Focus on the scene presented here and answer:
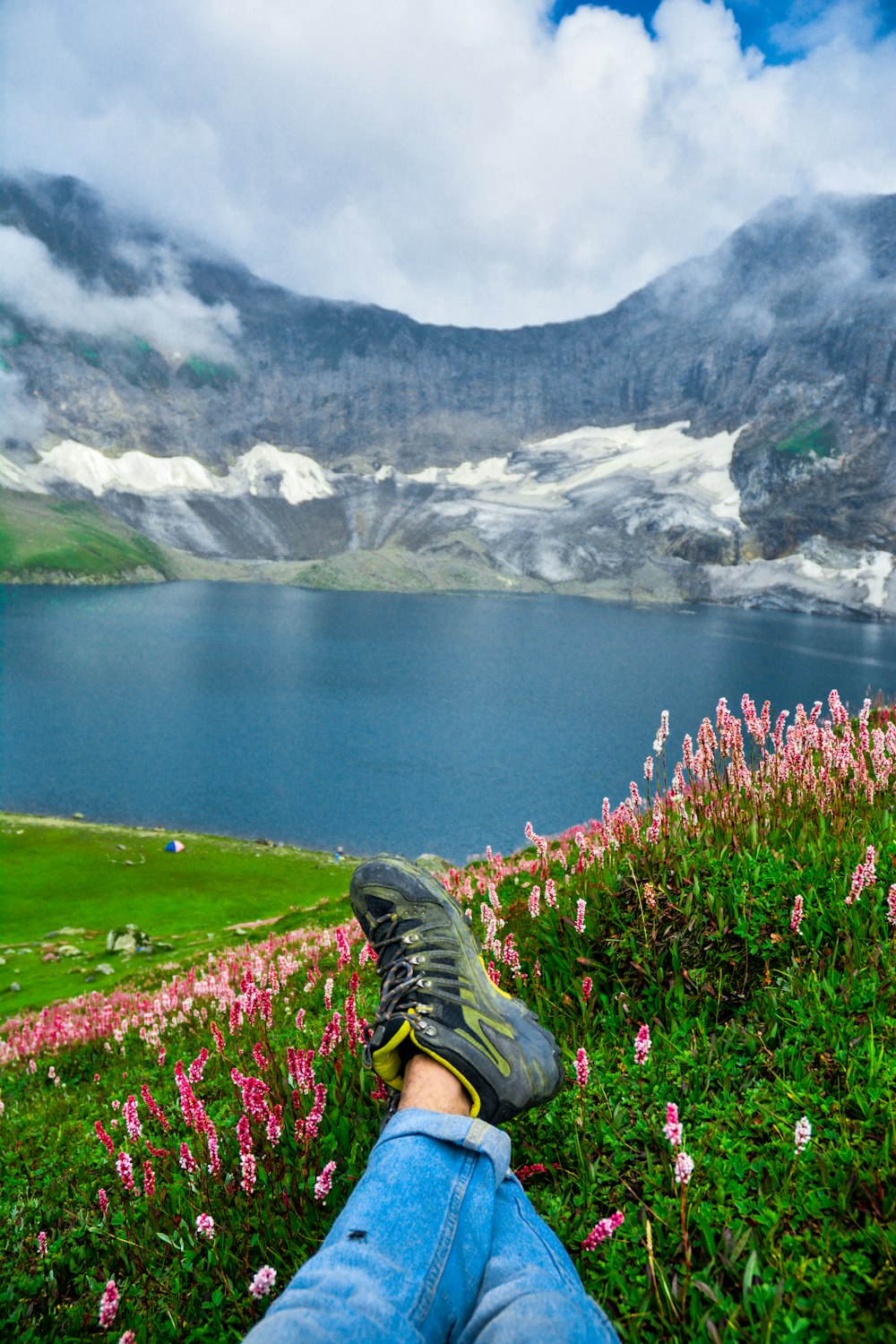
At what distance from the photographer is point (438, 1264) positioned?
6.55ft

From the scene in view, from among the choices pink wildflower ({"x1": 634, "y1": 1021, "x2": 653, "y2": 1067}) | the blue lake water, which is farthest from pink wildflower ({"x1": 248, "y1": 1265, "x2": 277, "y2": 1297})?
the blue lake water

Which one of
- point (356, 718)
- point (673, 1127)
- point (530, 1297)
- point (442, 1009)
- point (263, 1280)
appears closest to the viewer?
point (530, 1297)

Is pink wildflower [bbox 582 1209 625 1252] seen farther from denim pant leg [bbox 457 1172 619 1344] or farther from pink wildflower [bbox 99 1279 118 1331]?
pink wildflower [bbox 99 1279 118 1331]

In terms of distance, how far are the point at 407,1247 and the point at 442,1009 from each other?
1.23m

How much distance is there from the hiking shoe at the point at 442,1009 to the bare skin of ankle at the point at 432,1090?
0.04 m

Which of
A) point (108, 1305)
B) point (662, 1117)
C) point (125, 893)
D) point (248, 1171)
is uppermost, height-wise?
point (662, 1117)

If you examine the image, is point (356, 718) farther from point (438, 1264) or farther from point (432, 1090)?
point (438, 1264)

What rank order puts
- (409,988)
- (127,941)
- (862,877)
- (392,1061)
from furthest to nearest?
(127,941) → (862,877) → (409,988) → (392,1061)

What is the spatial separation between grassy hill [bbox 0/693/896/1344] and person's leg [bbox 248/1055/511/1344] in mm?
477

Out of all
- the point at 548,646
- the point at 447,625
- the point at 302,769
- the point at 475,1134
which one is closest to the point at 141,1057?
the point at 475,1134

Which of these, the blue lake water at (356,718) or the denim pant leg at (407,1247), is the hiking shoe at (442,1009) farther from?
the blue lake water at (356,718)

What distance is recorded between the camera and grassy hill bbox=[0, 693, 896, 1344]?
2174 mm

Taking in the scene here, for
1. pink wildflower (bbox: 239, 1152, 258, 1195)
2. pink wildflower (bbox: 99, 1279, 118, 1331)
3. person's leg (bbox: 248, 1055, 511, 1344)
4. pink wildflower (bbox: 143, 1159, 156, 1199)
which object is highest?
person's leg (bbox: 248, 1055, 511, 1344)

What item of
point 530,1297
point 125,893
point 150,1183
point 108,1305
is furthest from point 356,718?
point 530,1297
